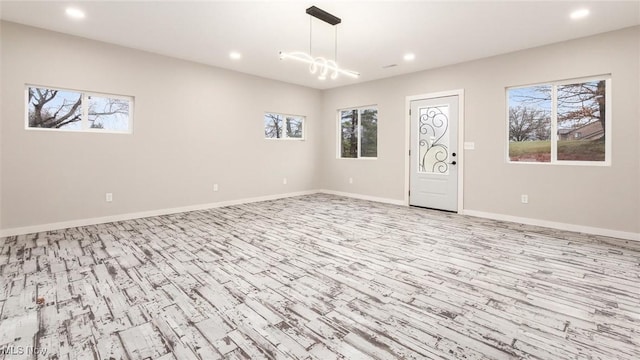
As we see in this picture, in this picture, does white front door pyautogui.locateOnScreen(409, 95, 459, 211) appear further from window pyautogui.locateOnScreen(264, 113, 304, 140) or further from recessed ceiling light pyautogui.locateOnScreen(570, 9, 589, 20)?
window pyautogui.locateOnScreen(264, 113, 304, 140)

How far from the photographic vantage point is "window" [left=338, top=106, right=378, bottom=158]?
276 inches

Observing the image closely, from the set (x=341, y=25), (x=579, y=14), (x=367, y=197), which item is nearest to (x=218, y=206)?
(x=367, y=197)

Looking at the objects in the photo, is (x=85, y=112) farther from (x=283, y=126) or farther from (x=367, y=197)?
(x=367, y=197)

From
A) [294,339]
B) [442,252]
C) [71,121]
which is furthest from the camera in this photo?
[71,121]

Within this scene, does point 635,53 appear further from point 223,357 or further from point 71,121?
point 71,121

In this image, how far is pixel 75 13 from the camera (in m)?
3.58

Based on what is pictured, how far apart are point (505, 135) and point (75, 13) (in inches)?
249

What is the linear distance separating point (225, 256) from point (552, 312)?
9.43 feet

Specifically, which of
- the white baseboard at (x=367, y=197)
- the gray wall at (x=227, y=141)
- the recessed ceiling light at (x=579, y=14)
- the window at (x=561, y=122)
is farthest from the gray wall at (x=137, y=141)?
the recessed ceiling light at (x=579, y=14)

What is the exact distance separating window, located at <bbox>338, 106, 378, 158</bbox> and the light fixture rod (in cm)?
347

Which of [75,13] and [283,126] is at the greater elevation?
[75,13]

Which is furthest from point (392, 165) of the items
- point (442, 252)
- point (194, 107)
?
point (194, 107)

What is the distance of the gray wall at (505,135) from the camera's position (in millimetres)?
3895

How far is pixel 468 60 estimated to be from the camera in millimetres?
5254
